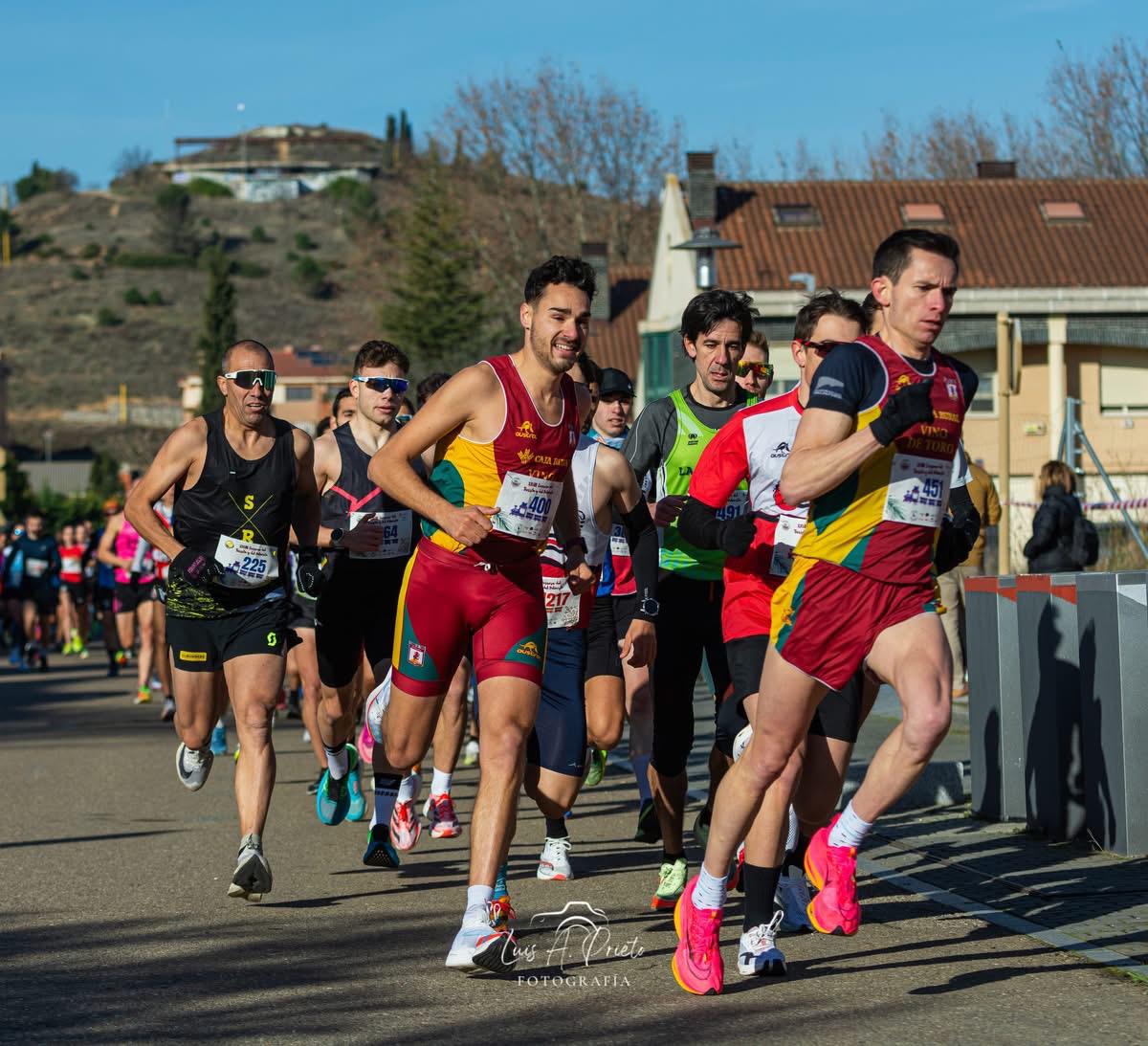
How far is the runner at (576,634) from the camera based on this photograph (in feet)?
26.7

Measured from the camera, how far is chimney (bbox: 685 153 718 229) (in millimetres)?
54875

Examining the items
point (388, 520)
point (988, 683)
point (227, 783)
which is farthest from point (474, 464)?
point (227, 783)

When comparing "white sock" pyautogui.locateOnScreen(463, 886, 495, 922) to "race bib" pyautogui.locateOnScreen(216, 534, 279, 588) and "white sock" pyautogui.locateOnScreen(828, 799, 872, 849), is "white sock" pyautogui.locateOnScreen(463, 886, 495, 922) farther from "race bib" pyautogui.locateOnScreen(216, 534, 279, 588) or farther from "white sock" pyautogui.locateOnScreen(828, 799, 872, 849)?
"race bib" pyautogui.locateOnScreen(216, 534, 279, 588)

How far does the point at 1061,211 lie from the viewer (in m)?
54.2

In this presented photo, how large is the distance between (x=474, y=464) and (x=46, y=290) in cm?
18443

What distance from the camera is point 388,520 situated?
9992 millimetres

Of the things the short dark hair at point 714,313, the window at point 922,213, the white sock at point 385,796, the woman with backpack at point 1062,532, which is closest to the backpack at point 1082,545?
the woman with backpack at point 1062,532

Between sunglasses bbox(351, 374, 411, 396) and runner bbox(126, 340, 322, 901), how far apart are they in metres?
1.22

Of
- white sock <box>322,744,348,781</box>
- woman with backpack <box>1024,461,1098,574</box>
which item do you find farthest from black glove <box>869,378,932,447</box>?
woman with backpack <box>1024,461,1098,574</box>

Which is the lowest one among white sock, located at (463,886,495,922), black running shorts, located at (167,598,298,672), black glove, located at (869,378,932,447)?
white sock, located at (463,886,495,922)

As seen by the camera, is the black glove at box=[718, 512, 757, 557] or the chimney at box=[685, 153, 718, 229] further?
the chimney at box=[685, 153, 718, 229]

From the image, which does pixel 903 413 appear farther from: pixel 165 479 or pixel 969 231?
pixel 969 231

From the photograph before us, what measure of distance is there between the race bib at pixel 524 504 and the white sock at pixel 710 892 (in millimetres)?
1315

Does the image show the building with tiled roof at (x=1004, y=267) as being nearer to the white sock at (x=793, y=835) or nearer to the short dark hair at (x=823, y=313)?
the short dark hair at (x=823, y=313)
